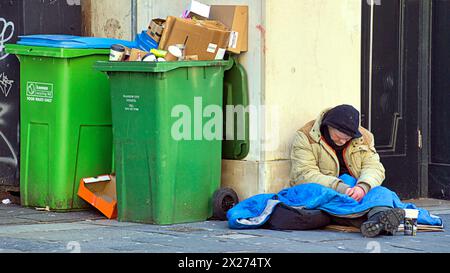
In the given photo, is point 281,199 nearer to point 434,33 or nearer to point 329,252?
point 329,252

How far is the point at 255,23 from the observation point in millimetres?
8641

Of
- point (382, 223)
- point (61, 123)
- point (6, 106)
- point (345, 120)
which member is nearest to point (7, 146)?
point (6, 106)

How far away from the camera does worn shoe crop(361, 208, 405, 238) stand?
761cm

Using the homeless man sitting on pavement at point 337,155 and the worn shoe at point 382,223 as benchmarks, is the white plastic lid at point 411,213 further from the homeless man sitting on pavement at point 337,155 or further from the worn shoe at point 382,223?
Answer: the homeless man sitting on pavement at point 337,155

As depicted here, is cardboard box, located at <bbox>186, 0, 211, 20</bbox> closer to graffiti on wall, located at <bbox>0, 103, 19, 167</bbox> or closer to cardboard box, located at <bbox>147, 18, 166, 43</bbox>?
cardboard box, located at <bbox>147, 18, 166, 43</bbox>

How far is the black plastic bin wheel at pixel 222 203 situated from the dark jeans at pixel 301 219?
556 mm

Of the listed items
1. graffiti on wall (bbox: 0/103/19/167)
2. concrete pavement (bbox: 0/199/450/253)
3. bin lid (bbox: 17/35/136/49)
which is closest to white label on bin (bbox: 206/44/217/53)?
bin lid (bbox: 17/35/136/49)

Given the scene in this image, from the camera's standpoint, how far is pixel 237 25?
8.63m

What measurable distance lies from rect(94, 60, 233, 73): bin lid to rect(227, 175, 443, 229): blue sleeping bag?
104 cm

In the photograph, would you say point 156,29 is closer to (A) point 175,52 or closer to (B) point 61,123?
(A) point 175,52

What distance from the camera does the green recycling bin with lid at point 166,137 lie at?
816 centimetres

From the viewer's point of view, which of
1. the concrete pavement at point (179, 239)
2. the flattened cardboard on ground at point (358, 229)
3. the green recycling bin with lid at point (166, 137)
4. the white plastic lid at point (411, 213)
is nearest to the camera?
the concrete pavement at point (179, 239)

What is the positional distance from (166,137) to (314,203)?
1143mm

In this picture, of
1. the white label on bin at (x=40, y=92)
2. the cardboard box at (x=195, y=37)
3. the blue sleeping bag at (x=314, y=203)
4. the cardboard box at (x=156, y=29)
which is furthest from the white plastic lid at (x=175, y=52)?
the blue sleeping bag at (x=314, y=203)
